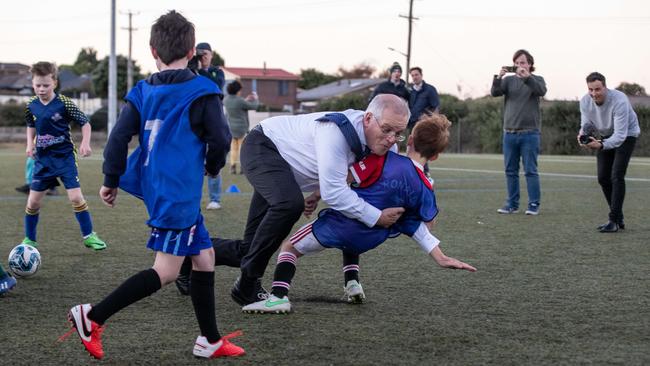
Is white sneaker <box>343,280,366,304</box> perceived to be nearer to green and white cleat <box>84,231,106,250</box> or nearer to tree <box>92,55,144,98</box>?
green and white cleat <box>84,231,106,250</box>

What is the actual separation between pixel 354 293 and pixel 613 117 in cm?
493

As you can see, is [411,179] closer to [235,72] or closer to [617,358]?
[617,358]

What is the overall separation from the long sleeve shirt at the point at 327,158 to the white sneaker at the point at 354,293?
26.8 inches

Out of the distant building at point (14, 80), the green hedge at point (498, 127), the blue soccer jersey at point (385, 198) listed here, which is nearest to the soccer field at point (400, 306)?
the blue soccer jersey at point (385, 198)

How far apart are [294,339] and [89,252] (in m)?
3.59

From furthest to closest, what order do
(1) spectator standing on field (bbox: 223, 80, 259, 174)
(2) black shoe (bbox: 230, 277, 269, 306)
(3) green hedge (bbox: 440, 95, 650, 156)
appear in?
(3) green hedge (bbox: 440, 95, 650, 156) → (1) spectator standing on field (bbox: 223, 80, 259, 174) → (2) black shoe (bbox: 230, 277, 269, 306)

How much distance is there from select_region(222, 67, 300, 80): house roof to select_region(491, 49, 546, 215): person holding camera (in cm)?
8561

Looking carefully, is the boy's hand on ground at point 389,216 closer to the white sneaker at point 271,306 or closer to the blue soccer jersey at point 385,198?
the blue soccer jersey at point 385,198

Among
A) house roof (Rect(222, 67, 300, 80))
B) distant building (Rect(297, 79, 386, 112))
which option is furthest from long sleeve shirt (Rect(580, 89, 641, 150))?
house roof (Rect(222, 67, 300, 80))

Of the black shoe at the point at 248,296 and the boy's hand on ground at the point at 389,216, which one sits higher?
the boy's hand on ground at the point at 389,216

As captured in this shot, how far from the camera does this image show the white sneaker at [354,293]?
5.30 meters

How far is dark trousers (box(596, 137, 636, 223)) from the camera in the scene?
909 cm

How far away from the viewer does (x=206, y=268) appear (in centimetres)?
411

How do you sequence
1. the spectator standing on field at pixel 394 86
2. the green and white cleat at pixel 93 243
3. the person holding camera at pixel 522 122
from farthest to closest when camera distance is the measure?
the spectator standing on field at pixel 394 86, the person holding camera at pixel 522 122, the green and white cleat at pixel 93 243
